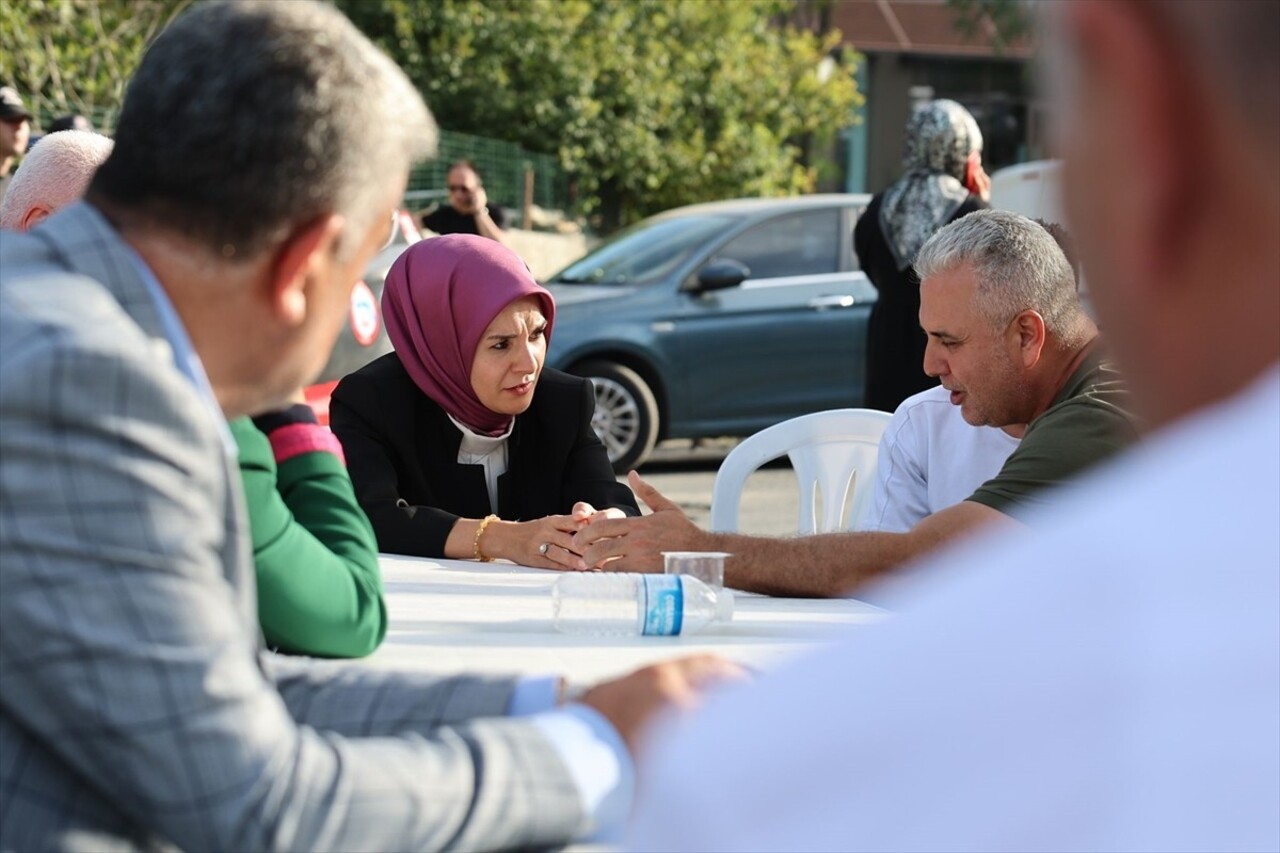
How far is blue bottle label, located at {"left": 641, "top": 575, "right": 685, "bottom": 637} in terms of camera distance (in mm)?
2527

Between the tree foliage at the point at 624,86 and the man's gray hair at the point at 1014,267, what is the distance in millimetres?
16192

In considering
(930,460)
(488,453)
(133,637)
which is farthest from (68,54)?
(133,637)

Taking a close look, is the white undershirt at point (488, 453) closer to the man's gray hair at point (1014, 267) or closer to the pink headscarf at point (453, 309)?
the pink headscarf at point (453, 309)

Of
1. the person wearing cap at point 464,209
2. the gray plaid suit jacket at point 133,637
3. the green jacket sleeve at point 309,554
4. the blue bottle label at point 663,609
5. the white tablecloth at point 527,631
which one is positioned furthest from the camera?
the person wearing cap at point 464,209

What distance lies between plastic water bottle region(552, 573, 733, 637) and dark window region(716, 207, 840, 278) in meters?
7.63

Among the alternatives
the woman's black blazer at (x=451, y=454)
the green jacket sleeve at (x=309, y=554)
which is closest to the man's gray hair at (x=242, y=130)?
the green jacket sleeve at (x=309, y=554)

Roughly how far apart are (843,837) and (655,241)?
996cm

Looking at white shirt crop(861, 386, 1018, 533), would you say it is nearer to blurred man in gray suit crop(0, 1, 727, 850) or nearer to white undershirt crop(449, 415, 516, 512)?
white undershirt crop(449, 415, 516, 512)

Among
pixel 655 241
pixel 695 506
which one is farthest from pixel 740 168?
pixel 695 506

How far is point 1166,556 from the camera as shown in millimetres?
484

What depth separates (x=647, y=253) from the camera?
33.8 ft

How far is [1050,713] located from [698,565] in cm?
242

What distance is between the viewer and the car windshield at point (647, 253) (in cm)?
1019

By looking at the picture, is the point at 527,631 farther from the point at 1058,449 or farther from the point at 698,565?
the point at 1058,449
